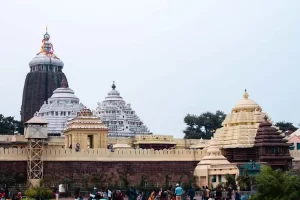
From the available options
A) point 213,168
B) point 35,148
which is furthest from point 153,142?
point 35,148

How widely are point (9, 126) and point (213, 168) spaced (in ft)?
106

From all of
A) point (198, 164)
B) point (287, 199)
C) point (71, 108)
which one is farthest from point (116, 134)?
point (287, 199)

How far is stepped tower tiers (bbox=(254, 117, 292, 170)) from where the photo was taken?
1752 inches

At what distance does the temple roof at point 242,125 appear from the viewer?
46188mm

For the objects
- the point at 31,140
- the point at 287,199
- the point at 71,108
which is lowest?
the point at 287,199

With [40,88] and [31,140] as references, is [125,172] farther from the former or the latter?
[40,88]

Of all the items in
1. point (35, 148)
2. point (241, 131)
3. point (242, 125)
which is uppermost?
point (242, 125)

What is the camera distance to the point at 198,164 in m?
45.6

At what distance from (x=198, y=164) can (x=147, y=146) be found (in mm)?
14889

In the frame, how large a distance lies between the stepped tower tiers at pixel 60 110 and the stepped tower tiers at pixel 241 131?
21.3 metres

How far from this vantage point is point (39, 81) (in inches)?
3051

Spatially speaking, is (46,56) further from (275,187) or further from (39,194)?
(275,187)

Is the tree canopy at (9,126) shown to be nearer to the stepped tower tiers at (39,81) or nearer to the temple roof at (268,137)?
the stepped tower tiers at (39,81)

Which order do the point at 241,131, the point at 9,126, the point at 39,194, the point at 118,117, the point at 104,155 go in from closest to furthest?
the point at 39,194
the point at 104,155
the point at 241,131
the point at 118,117
the point at 9,126
